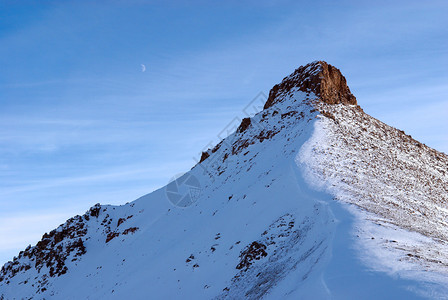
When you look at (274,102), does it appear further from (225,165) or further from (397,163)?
(397,163)

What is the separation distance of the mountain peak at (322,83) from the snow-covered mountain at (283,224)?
0.23 m

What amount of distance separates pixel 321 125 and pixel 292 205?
18695 millimetres

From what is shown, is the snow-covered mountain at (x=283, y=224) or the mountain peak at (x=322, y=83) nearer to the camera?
the snow-covered mountain at (x=283, y=224)

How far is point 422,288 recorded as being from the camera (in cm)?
1358

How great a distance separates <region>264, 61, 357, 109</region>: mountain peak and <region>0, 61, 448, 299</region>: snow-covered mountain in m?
0.23

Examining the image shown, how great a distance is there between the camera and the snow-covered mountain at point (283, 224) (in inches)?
680

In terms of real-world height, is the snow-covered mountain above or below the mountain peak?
below

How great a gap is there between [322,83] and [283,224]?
32785 millimetres

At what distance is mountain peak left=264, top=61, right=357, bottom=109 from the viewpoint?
5238cm

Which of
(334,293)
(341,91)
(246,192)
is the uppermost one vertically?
(341,91)

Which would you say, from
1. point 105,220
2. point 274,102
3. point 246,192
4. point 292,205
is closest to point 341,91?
point 274,102

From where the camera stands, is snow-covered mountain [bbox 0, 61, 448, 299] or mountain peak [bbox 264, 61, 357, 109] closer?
snow-covered mountain [bbox 0, 61, 448, 299]

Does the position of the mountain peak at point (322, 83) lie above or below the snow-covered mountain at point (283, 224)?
above

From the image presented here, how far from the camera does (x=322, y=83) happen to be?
5253 centimetres
